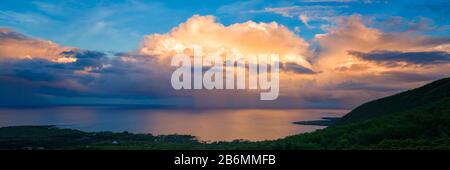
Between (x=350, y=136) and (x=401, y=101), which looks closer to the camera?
(x=350, y=136)

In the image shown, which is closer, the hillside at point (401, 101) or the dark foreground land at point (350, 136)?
the dark foreground land at point (350, 136)

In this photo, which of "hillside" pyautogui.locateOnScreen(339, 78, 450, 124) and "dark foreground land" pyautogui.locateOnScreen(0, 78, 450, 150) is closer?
"dark foreground land" pyautogui.locateOnScreen(0, 78, 450, 150)

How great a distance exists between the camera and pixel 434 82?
167 metres

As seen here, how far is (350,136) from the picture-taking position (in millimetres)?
95750

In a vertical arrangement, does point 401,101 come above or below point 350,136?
above

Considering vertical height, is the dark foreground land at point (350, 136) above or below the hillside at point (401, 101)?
below

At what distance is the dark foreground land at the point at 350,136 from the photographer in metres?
82.6

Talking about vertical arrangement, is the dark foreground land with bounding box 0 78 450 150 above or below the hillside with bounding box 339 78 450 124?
below

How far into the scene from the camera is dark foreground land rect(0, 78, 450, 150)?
82.6 m
